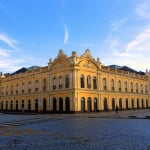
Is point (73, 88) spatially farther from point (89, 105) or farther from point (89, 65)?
point (89, 65)

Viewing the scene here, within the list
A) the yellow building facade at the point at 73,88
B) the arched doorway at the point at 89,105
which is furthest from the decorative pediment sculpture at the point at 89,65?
the arched doorway at the point at 89,105

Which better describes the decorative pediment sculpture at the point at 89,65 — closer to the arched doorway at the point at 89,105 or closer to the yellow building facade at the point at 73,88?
the yellow building facade at the point at 73,88

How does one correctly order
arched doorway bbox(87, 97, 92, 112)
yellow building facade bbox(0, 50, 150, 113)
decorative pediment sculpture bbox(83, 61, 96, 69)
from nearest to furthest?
1. yellow building facade bbox(0, 50, 150, 113)
2. arched doorway bbox(87, 97, 92, 112)
3. decorative pediment sculpture bbox(83, 61, 96, 69)

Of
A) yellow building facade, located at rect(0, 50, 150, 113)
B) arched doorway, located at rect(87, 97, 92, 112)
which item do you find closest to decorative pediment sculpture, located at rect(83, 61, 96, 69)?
yellow building facade, located at rect(0, 50, 150, 113)

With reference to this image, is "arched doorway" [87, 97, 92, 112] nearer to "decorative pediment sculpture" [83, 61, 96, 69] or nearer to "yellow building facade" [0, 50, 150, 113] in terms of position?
"yellow building facade" [0, 50, 150, 113]

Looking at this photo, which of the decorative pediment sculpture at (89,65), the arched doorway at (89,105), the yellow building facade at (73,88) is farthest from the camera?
the decorative pediment sculpture at (89,65)

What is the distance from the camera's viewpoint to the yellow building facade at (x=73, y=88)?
47.2 meters

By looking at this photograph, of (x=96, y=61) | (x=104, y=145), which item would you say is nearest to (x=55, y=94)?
(x=96, y=61)

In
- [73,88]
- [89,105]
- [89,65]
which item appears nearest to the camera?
[73,88]

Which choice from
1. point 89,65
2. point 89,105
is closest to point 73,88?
point 89,105

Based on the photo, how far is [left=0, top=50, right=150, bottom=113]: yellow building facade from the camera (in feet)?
155

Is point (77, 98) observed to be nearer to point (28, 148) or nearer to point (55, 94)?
point (55, 94)

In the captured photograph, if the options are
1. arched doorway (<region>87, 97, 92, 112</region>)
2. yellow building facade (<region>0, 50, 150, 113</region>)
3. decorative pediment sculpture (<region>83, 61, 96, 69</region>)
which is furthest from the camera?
decorative pediment sculpture (<region>83, 61, 96, 69</region>)

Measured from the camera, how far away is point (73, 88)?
46094 millimetres
